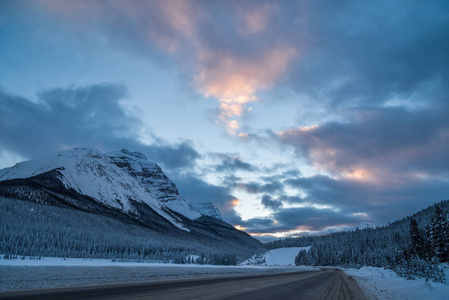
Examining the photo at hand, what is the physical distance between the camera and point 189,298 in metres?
11.3

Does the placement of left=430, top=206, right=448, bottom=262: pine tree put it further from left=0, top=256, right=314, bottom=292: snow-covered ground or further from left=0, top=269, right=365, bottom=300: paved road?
left=0, top=256, right=314, bottom=292: snow-covered ground

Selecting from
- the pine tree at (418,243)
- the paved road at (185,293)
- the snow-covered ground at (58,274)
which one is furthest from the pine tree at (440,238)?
the snow-covered ground at (58,274)

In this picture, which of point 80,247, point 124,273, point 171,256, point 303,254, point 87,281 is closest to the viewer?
point 87,281

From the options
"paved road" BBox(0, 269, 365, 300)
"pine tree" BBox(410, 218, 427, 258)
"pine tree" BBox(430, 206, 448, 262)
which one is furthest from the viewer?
"pine tree" BBox(410, 218, 427, 258)

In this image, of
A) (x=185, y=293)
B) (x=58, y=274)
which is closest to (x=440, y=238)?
(x=185, y=293)

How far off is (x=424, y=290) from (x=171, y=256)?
419 ft

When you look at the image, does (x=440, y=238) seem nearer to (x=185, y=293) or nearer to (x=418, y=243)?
(x=418, y=243)

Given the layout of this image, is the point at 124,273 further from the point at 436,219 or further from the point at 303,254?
the point at 303,254

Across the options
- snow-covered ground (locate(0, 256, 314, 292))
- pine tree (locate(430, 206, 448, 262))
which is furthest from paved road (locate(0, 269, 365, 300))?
pine tree (locate(430, 206, 448, 262))

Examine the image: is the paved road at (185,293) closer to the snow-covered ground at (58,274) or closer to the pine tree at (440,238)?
the snow-covered ground at (58,274)

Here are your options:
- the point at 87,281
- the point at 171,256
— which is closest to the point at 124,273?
the point at 87,281

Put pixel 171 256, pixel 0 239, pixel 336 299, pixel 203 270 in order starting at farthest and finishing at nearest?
pixel 171 256 < pixel 0 239 < pixel 203 270 < pixel 336 299

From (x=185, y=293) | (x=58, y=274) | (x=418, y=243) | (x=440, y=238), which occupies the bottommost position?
(x=185, y=293)

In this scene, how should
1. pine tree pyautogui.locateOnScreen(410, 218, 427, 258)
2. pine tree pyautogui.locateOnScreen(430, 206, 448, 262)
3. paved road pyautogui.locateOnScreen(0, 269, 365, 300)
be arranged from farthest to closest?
pine tree pyautogui.locateOnScreen(410, 218, 427, 258) < pine tree pyautogui.locateOnScreen(430, 206, 448, 262) < paved road pyautogui.locateOnScreen(0, 269, 365, 300)
